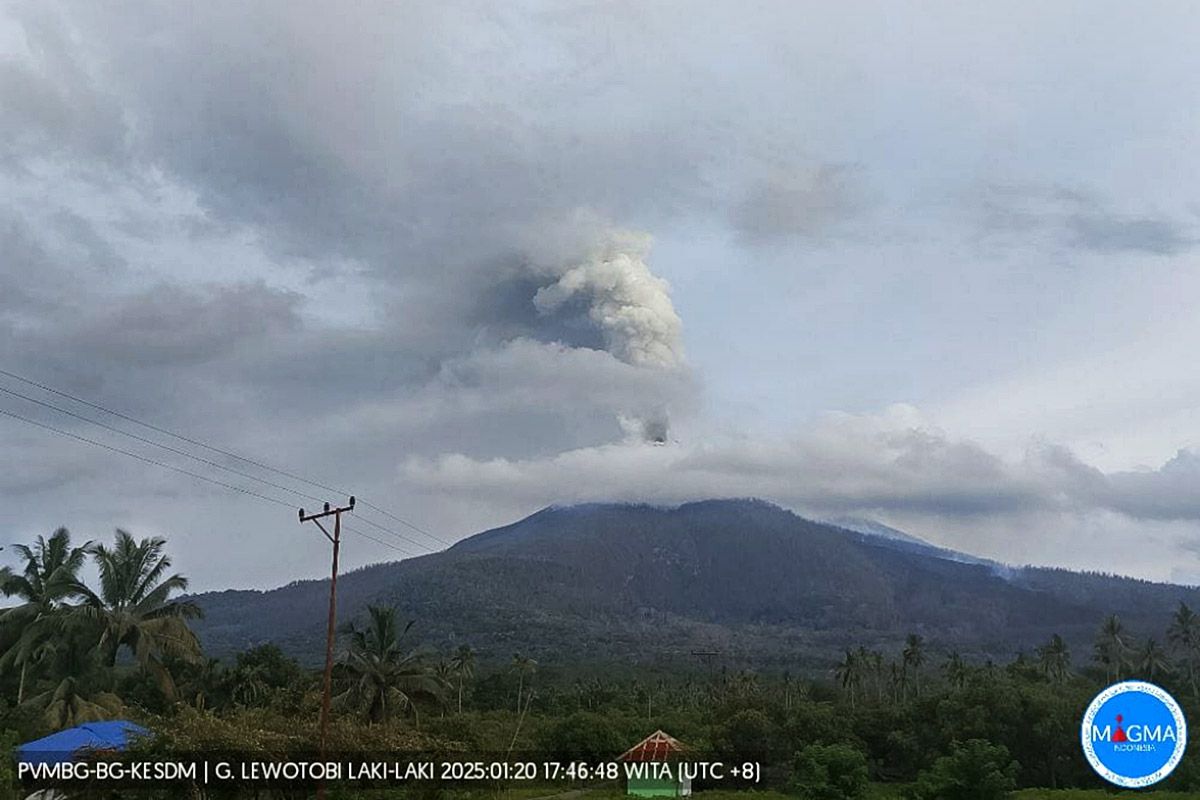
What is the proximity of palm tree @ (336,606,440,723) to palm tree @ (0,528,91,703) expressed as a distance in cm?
1088

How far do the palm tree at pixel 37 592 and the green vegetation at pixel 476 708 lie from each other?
2.4 inches

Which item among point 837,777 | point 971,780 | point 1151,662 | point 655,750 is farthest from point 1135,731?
point 1151,662

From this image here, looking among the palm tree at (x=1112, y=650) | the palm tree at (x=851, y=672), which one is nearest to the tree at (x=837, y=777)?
the palm tree at (x=851, y=672)

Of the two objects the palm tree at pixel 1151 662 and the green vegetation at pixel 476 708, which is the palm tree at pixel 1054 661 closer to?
the green vegetation at pixel 476 708

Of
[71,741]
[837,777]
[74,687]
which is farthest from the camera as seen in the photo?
[837,777]

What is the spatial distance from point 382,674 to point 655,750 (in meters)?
14.2

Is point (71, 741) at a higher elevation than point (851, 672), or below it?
higher

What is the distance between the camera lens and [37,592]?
37.2 m

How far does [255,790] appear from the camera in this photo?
2367cm

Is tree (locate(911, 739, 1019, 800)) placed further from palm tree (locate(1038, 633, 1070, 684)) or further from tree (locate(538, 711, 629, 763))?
palm tree (locate(1038, 633, 1070, 684))

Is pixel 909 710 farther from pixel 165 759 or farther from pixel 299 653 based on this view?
pixel 299 653

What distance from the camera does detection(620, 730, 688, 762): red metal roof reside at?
47719 mm

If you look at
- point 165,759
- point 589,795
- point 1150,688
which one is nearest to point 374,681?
point 589,795

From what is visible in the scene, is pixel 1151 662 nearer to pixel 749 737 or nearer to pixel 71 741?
pixel 749 737
